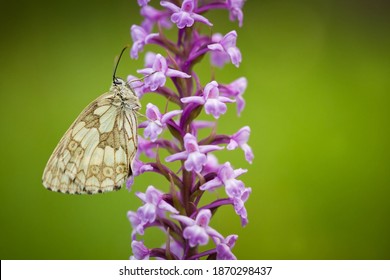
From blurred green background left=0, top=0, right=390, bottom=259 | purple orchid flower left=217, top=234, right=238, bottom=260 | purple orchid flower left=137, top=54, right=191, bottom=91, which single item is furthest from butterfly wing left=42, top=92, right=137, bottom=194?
blurred green background left=0, top=0, right=390, bottom=259

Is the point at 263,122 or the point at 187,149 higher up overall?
the point at 263,122

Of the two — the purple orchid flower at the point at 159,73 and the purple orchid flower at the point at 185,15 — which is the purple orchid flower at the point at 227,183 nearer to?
the purple orchid flower at the point at 159,73

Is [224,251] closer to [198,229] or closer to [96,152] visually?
[198,229]

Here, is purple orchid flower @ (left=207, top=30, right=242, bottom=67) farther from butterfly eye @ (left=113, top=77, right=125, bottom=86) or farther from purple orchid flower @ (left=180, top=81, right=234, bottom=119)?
butterfly eye @ (left=113, top=77, right=125, bottom=86)

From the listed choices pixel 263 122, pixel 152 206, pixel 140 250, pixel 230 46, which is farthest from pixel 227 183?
pixel 263 122

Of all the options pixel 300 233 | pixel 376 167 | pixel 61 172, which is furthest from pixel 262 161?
pixel 61 172

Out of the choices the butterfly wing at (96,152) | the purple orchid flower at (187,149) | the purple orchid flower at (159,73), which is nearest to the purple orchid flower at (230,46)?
the purple orchid flower at (187,149)
